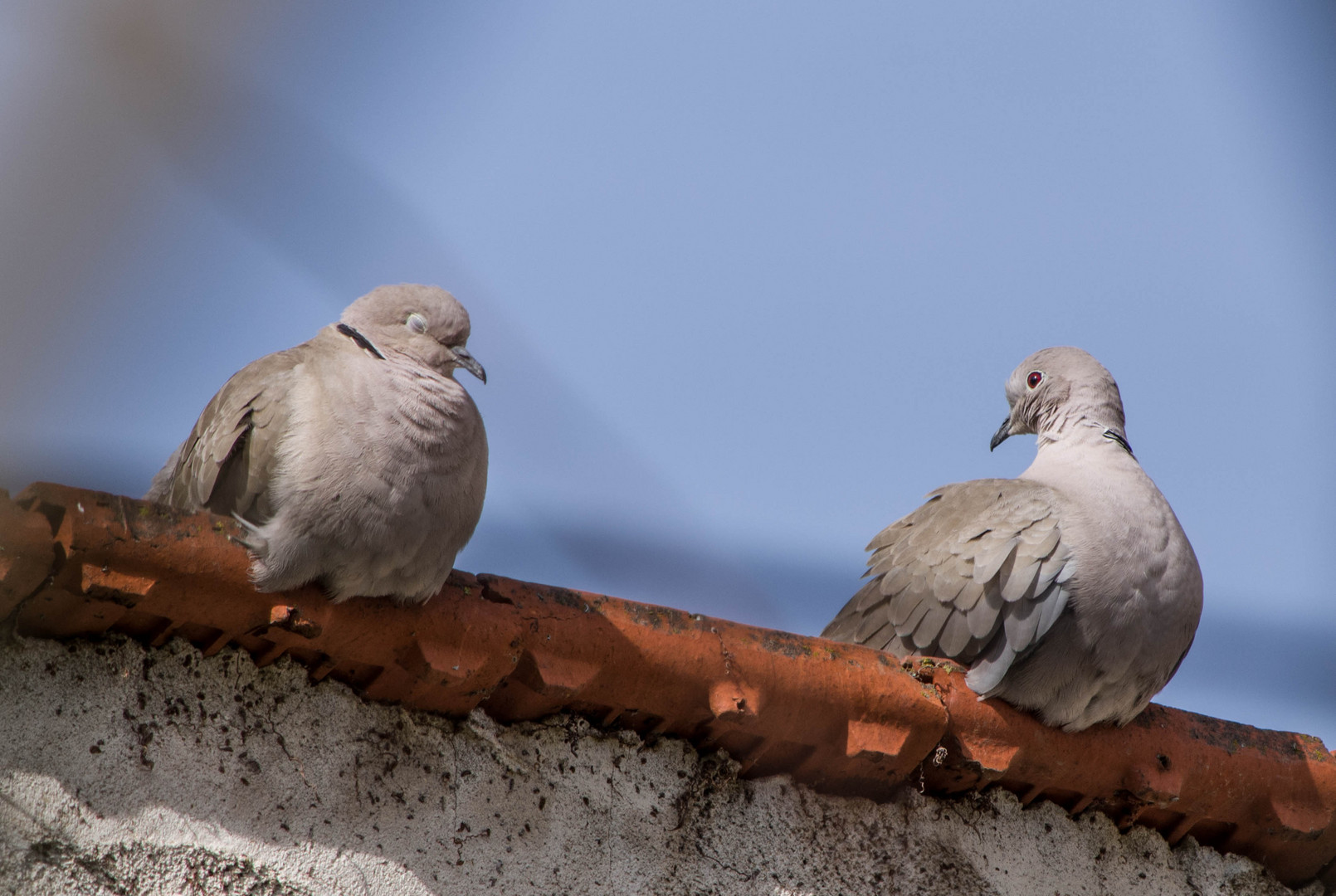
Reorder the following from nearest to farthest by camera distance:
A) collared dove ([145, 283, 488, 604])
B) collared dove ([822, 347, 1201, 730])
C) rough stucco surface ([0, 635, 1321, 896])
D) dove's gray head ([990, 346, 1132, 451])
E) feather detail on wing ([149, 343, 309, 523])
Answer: rough stucco surface ([0, 635, 1321, 896]), collared dove ([145, 283, 488, 604]), feather detail on wing ([149, 343, 309, 523]), collared dove ([822, 347, 1201, 730]), dove's gray head ([990, 346, 1132, 451])

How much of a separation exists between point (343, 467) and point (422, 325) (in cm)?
71

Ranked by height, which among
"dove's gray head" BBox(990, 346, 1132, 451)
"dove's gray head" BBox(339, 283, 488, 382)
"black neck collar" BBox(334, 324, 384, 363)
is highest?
"dove's gray head" BBox(990, 346, 1132, 451)

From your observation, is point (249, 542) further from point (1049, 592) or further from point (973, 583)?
point (1049, 592)

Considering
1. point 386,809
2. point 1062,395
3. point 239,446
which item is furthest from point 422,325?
point 1062,395

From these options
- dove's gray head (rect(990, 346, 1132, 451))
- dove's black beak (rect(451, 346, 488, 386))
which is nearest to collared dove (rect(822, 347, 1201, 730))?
dove's gray head (rect(990, 346, 1132, 451))

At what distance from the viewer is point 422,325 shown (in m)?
3.40

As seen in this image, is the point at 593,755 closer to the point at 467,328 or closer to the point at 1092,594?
the point at 467,328

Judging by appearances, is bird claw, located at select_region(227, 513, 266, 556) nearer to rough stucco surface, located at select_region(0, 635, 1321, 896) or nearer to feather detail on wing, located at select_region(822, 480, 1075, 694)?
rough stucco surface, located at select_region(0, 635, 1321, 896)

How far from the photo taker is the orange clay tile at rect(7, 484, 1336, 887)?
2.33 m

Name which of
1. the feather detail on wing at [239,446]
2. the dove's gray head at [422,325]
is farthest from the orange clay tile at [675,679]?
the dove's gray head at [422,325]

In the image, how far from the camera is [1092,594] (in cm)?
341

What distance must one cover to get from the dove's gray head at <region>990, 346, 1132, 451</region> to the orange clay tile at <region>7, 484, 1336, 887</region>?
1139 millimetres

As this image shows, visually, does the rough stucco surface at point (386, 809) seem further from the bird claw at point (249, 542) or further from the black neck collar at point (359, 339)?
the black neck collar at point (359, 339)

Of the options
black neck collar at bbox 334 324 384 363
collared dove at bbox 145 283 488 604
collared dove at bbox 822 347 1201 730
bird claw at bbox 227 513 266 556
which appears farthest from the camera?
collared dove at bbox 822 347 1201 730
